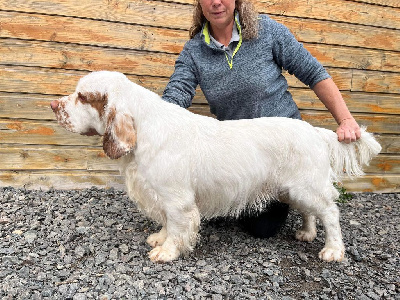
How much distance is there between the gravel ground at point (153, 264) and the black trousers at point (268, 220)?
0.07 m

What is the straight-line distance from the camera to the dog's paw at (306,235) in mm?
2998

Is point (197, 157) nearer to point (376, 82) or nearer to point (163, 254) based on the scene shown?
point (163, 254)

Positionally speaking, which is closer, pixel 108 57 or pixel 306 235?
pixel 306 235

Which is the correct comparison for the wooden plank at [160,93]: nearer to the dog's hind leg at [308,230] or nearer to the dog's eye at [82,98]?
the dog's eye at [82,98]

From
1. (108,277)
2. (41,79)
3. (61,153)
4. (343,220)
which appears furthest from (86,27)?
(343,220)

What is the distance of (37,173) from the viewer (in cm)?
377

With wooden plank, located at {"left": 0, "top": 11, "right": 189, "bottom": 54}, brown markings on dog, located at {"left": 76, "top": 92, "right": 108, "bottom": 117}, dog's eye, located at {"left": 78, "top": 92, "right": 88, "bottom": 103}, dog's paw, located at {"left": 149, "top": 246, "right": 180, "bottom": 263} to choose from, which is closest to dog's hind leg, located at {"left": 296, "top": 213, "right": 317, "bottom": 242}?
dog's paw, located at {"left": 149, "top": 246, "right": 180, "bottom": 263}

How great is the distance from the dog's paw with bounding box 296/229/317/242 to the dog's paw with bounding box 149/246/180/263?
3.46 ft

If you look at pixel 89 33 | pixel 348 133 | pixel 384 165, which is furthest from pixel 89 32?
pixel 384 165

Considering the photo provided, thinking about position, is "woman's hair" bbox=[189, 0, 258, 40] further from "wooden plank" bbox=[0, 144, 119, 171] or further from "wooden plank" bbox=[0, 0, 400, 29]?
"wooden plank" bbox=[0, 144, 119, 171]

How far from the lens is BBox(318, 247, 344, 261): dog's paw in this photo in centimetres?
263

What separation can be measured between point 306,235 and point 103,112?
1826 millimetres

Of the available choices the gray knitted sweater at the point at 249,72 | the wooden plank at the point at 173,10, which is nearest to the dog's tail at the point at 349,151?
the gray knitted sweater at the point at 249,72

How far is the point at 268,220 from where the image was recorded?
3006mm
